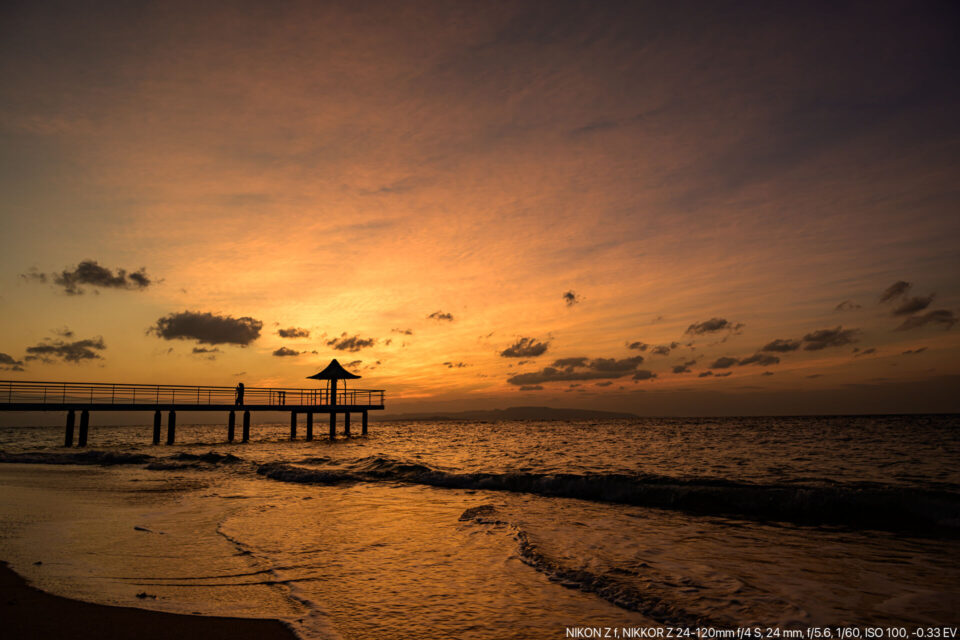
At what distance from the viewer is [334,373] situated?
4594 centimetres

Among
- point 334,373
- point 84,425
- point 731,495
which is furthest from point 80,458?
point 731,495

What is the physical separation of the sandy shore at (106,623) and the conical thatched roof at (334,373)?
41.6 metres

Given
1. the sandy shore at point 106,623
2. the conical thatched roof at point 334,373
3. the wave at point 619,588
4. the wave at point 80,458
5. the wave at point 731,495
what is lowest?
the wave at point 80,458

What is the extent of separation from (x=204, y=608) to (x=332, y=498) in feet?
26.4

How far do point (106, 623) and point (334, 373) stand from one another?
139ft

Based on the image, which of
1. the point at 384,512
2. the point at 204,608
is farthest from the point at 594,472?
the point at 204,608

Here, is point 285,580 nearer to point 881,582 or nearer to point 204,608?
point 204,608

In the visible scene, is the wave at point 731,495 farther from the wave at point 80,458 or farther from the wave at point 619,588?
the wave at point 80,458

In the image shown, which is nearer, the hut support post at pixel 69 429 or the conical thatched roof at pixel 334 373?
the hut support post at pixel 69 429

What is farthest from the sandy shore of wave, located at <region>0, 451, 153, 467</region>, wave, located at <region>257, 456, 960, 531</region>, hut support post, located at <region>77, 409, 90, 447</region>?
hut support post, located at <region>77, 409, 90, 447</region>

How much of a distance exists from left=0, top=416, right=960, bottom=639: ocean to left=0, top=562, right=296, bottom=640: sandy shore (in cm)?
22

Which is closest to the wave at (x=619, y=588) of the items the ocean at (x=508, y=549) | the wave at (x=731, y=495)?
the ocean at (x=508, y=549)

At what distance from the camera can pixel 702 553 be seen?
301 inches

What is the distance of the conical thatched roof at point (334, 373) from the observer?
45.8 m
